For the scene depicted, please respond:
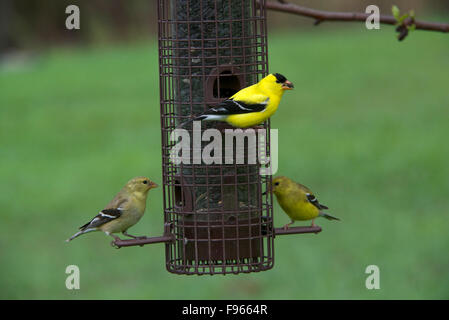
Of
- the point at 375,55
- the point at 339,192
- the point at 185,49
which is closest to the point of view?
the point at 185,49

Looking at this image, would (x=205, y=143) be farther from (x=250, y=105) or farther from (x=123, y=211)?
(x=123, y=211)

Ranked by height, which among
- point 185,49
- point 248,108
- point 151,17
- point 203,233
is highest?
point 151,17

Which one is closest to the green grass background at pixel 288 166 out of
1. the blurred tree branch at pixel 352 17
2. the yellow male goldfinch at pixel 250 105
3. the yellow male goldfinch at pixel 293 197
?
the yellow male goldfinch at pixel 293 197

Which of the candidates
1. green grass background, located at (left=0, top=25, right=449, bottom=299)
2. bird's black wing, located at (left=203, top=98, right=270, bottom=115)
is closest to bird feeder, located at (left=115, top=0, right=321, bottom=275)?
bird's black wing, located at (left=203, top=98, right=270, bottom=115)

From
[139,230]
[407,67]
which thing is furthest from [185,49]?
[407,67]

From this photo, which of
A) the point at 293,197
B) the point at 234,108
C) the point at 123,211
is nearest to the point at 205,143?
the point at 234,108

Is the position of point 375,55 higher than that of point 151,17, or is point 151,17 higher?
point 151,17

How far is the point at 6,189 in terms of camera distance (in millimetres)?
17516

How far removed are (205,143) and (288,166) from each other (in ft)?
36.4

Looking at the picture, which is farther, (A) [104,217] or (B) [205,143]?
(A) [104,217]

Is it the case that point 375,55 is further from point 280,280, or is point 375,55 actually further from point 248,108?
point 248,108

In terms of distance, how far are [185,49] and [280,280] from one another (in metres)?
6.11

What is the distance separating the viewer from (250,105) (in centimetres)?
638

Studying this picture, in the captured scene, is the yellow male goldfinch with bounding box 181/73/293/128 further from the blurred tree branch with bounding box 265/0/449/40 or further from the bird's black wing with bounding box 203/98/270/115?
the blurred tree branch with bounding box 265/0/449/40
